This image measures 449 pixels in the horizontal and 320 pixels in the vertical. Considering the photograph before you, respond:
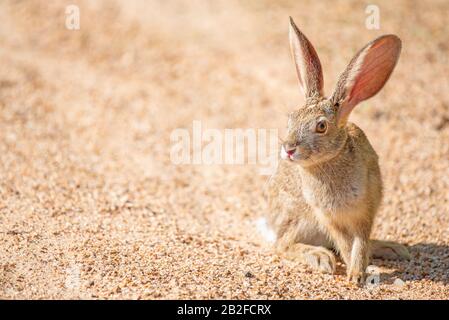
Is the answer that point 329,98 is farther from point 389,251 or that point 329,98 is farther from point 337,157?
point 389,251

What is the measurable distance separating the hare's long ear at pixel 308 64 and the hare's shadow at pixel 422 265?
5.61ft

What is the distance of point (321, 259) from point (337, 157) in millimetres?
973

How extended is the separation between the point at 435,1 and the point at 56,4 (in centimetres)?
658

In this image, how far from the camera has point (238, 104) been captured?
9.19 metres

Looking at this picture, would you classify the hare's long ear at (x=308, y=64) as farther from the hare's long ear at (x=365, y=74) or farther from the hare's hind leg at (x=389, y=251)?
the hare's hind leg at (x=389, y=251)

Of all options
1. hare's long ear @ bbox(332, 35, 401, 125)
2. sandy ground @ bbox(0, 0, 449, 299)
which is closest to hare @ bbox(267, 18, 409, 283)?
hare's long ear @ bbox(332, 35, 401, 125)

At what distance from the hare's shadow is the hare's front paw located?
1.44 ft

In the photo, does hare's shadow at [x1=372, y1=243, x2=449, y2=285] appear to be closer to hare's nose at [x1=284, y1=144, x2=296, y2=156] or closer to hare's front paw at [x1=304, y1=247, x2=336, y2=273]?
hare's front paw at [x1=304, y1=247, x2=336, y2=273]

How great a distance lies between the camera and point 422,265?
19.5 feet

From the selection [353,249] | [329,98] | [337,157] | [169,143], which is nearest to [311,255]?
[353,249]

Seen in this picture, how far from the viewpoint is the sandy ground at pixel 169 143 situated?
17.3 feet

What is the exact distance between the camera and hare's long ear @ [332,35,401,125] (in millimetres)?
5273

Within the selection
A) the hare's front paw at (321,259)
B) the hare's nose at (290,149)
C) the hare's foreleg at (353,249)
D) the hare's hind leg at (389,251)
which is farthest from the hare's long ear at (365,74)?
the hare's hind leg at (389,251)

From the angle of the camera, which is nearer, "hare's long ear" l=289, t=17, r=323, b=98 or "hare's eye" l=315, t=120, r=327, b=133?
"hare's eye" l=315, t=120, r=327, b=133
